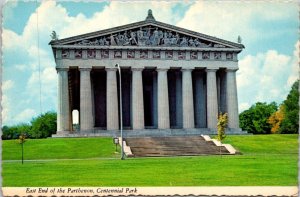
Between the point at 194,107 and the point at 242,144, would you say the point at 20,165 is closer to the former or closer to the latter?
the point at 242,144

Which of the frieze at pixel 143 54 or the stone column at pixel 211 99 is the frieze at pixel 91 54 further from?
the stone column at pixel 211 99

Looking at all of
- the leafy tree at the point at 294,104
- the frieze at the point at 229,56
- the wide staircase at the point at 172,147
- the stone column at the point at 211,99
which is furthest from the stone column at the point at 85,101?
the leafy tree at the point at 294,104

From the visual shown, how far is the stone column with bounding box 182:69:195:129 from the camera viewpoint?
47.7 meters

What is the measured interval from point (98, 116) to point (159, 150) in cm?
1612

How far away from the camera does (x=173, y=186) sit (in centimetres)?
1468

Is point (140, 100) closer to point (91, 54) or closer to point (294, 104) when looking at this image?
point (91, 54)

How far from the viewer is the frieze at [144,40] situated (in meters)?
44.6

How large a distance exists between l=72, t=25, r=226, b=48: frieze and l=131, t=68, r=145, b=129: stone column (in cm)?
266

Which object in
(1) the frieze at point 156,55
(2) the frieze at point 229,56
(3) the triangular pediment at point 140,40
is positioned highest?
(3) the triangular pediment at point 140,40

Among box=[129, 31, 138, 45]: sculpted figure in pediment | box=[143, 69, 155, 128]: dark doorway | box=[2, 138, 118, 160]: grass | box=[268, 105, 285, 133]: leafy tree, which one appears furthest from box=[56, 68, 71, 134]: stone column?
box=[268, 105, 285, 133]: leafy tree

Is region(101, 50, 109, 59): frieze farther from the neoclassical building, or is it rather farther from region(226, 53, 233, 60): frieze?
Answer: region(226, 53, 233, 60): frieze

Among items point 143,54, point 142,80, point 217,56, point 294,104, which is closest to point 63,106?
point 143,54

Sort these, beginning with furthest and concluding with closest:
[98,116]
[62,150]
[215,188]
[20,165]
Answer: [98,116] → [62,150] → [20,165] → [215,188]

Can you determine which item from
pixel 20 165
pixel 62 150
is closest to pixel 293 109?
pixel 20 165
